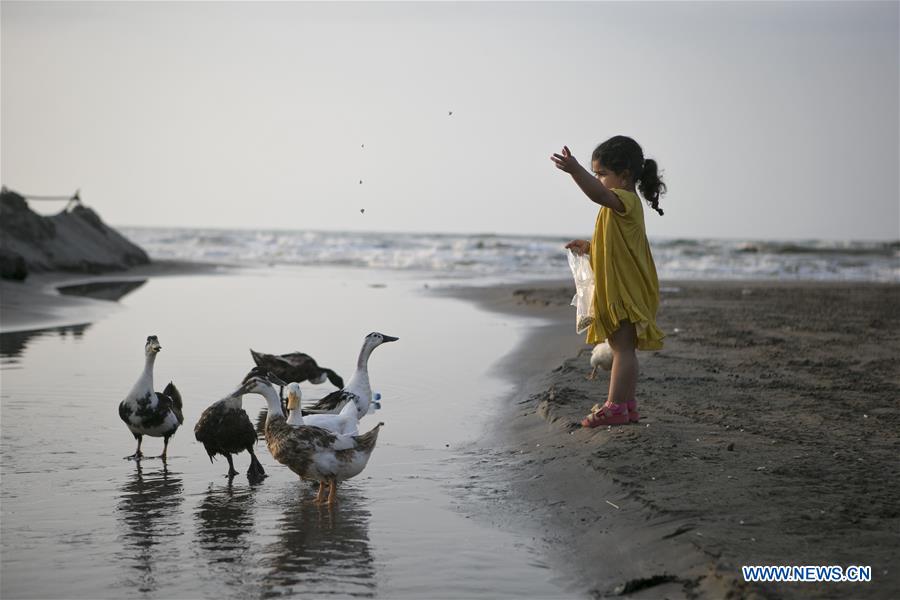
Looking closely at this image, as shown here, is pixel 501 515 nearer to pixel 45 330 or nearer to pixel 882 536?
pixel 882 536

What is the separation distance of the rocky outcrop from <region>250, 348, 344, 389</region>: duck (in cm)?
1652

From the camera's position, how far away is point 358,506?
6.23 m

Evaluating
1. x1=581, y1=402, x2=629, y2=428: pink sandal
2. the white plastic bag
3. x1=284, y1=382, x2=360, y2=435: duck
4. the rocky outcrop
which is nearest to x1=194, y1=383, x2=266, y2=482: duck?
x1=284, y1=382, x2=360, y2=435: duck

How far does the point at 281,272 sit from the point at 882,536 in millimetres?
29981

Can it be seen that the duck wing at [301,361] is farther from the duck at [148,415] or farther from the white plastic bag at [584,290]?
the white plastic bag at [584,290]

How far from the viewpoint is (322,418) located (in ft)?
24.1

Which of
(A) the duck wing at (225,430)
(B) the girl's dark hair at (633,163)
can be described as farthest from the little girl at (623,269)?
(A) the duck wing at (225,430)

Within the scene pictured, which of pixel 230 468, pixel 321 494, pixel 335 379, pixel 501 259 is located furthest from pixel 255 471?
pixel 501 259

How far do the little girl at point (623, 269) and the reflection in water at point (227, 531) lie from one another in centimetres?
272

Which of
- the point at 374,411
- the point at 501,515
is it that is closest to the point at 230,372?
the point at 374,411

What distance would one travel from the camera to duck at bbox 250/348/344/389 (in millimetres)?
10430

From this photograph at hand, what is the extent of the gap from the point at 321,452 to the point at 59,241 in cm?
2573

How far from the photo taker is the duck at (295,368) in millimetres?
10430

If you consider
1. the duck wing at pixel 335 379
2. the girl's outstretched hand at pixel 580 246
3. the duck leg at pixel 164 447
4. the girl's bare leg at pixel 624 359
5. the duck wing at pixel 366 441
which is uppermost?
the girl's outstretched hand at pixel 580 246
